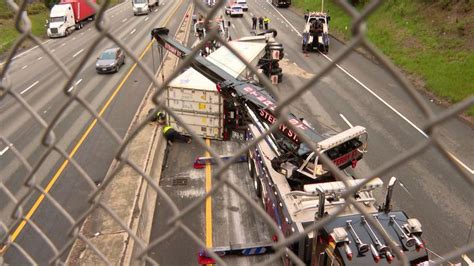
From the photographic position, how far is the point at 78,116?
63.1ft

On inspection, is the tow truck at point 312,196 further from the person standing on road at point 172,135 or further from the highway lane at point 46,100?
the highway lane at point 46,100

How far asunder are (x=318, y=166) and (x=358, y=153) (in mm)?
1693

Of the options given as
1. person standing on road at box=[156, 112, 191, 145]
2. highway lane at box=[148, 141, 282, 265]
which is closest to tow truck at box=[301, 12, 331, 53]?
person standing on road at box=[156, 112, 191, 145]

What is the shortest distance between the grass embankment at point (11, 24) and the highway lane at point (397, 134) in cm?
1633

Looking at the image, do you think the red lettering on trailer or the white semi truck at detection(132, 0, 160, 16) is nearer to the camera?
the red lettering on trailer

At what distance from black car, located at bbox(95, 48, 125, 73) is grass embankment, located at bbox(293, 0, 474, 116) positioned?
43.5 ft

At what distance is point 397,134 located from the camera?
1706cm

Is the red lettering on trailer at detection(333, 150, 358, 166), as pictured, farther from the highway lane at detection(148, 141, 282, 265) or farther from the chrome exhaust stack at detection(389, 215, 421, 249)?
the chrome exhaust stack at detection(389, 215, 421, 249)

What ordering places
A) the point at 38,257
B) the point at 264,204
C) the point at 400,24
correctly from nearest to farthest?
the point at 38,257, the point at 264,204, the point at 400,24

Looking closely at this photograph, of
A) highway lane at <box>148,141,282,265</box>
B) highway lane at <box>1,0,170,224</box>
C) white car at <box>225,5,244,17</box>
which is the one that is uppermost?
white car at <box>225,5,244,17</box>

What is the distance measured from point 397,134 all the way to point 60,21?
31563 mm

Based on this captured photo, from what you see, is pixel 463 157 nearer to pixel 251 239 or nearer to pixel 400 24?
pixel 251 239

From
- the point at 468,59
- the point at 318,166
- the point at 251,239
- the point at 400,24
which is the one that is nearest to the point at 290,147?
the point at 318,166

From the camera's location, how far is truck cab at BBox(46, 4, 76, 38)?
37.5 meters
